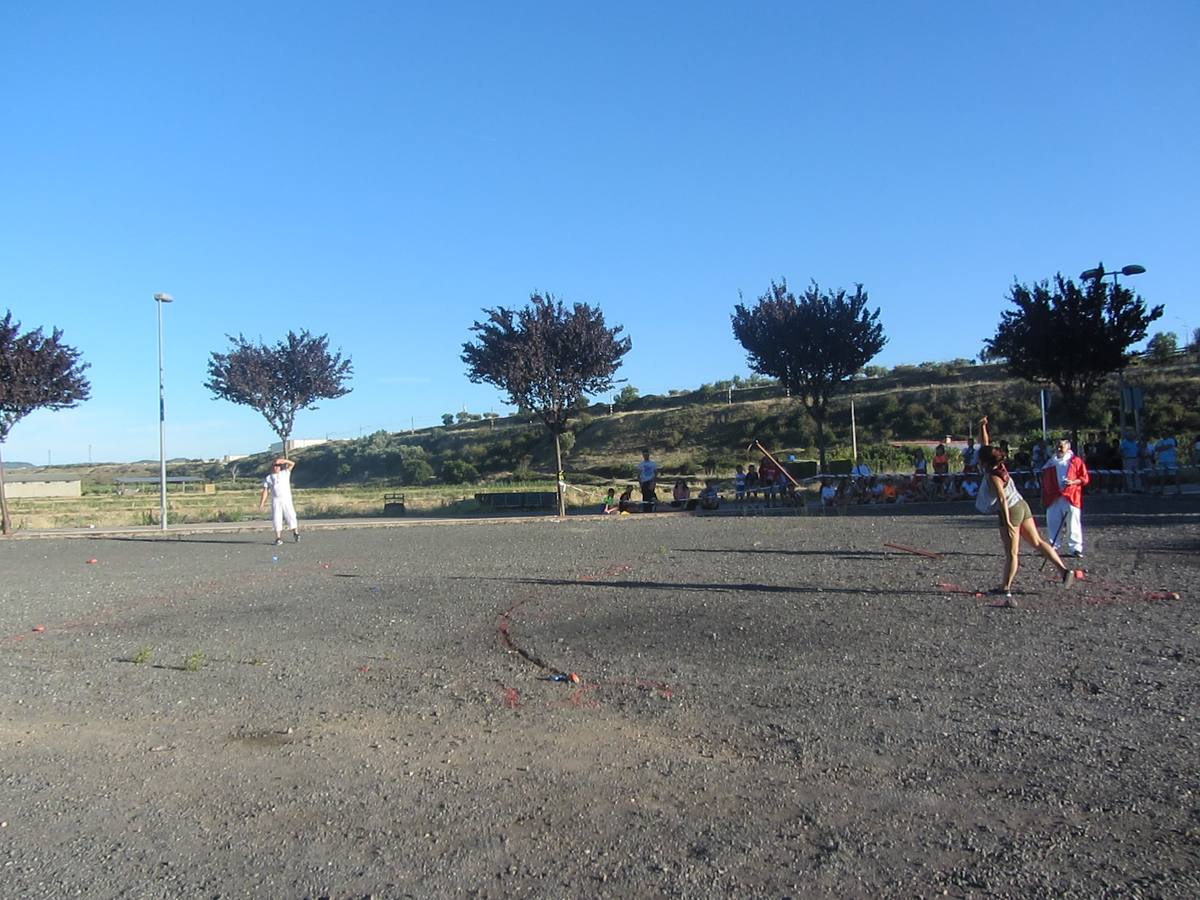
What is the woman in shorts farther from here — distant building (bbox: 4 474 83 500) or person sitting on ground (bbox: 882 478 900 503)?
distant building (bbox: 4 474 83 500)

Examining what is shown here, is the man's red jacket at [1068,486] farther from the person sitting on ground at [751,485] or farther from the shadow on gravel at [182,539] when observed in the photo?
the person sitting on ground at [751,485]

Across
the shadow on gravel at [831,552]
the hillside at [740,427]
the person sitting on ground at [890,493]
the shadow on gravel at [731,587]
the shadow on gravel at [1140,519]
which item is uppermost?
the hillside at [740,427]

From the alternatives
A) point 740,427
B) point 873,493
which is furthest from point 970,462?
point 740,427

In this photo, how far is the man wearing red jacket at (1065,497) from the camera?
36.1 ft

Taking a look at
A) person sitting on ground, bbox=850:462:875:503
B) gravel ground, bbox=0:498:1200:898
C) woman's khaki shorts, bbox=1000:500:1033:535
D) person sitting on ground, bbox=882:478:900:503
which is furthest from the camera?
person sitting on ground, bbox=850:462:875:503

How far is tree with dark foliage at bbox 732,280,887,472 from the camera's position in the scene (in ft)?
98.5

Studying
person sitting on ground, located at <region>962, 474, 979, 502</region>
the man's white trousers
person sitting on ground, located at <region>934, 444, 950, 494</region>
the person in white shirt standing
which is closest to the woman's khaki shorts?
the man's white trousers

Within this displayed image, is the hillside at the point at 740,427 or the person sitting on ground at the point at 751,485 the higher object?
the hillside at the point at 740,427

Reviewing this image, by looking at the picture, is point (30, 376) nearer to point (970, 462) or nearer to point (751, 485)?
point (751, 485)

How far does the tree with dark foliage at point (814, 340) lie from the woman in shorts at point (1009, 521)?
2034cm

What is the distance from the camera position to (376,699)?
5.96 metres

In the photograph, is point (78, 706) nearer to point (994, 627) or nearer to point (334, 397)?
point (994, 627)

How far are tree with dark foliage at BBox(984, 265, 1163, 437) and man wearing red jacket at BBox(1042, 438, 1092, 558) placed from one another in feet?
55.8

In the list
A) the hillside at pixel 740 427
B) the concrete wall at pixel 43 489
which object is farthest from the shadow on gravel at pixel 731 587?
the concrete wall at pixel 43 489
